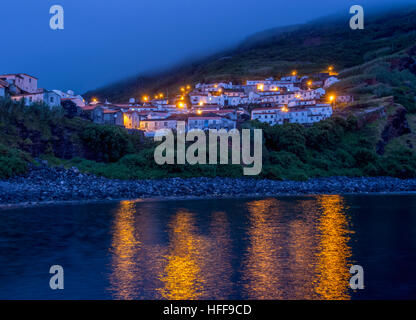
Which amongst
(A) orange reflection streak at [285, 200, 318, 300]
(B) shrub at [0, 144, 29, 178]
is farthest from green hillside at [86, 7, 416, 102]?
(A) orange reflection streak at [285, 200, 318, 300]

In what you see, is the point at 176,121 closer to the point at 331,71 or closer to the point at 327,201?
the point at 327,201

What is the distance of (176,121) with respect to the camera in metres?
55.8

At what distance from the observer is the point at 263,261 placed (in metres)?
14.4

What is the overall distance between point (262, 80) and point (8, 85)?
62.4 meters

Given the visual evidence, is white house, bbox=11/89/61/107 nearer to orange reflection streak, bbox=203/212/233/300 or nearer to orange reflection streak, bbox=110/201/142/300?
orange reflection streak, bbox=110/201/142/300

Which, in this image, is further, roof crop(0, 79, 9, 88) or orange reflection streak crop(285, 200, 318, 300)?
roof crop(0, 79, 9, 88)

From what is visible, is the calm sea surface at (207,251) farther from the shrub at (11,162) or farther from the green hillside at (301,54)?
the green hillside at (301,54)

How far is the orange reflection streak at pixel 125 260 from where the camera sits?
456 inches

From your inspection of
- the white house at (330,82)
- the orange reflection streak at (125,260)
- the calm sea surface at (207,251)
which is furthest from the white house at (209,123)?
the white house at (330,82)

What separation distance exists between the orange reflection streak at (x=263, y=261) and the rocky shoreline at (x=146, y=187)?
11.1 m

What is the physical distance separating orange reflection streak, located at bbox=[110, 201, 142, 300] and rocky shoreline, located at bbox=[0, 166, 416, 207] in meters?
8.34

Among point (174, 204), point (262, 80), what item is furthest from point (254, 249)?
point (262, 80)

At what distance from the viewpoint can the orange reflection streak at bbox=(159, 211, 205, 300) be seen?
11.4 metres
